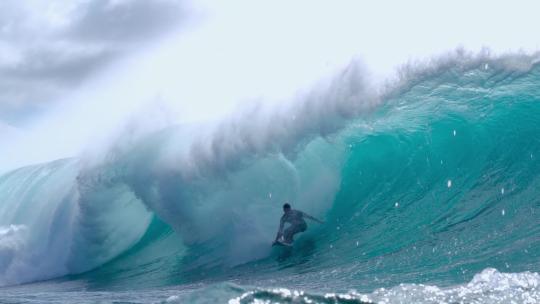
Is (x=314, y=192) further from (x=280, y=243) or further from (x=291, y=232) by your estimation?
(x=280, y=243)

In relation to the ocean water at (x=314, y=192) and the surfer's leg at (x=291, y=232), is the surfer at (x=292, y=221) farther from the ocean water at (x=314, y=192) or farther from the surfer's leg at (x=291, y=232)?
the ocean water at (x=314, y=192)

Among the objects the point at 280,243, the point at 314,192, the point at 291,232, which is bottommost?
the point at 280,243

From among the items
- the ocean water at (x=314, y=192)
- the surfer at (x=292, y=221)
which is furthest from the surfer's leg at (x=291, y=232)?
the ocean water at (x=314, y=192)

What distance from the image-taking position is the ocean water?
9336mm

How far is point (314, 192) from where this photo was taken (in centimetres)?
1213

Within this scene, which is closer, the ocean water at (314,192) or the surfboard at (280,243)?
the ocean water at (314,192)

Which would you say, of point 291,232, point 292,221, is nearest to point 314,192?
point 292,221

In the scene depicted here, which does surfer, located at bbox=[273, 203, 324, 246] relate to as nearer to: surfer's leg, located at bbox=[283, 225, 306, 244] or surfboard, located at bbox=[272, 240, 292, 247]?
surfer's leg, located at bbox=[283, 225, 306, 244]

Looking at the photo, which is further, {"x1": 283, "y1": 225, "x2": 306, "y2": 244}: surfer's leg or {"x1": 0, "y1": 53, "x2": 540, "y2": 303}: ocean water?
{"x1": 283, "y1": 225, "x2": 306, "y2": 244}: surfer's leg

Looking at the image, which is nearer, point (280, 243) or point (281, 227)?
point (280, 243)

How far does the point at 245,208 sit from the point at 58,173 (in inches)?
361

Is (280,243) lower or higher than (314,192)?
lower

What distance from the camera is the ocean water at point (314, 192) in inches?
368

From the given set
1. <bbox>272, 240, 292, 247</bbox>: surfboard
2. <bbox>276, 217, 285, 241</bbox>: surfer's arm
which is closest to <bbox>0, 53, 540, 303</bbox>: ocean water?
<bbox>272, 240, 292, 247</bbox>: surfboard
